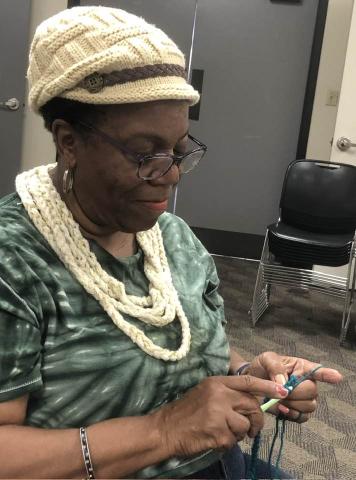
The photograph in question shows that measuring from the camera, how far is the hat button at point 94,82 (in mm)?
833

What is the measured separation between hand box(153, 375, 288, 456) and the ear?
1.40 feet

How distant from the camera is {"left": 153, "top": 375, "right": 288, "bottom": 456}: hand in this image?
842 mm

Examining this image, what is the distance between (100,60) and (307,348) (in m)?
2.57

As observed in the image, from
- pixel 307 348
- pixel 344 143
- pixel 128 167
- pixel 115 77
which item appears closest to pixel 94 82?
pixel 115 77

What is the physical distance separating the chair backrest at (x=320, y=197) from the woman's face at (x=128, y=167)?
105 inches

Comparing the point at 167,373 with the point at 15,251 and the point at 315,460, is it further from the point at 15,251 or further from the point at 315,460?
the point at 315,460

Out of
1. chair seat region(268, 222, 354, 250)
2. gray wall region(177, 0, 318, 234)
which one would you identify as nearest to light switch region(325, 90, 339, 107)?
gray wall region(177, 0, 318, 234)

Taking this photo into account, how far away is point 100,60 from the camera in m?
0.82

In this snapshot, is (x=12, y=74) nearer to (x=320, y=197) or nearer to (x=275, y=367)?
(x=320, y=197)

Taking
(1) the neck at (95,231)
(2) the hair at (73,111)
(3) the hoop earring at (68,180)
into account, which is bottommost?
(1) the neck at (95,231)

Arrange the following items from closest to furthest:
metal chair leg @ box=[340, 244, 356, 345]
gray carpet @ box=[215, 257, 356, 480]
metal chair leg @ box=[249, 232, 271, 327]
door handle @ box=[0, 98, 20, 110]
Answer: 1. gray carpet @ box=[215, 257, 356, 480]
2. metal chair leg @ box=[340, 244, 356, 345]
3. metal chair leg @ box=[249, 232, 271, 327]
4. door handle @ box=[0, 98, 20, 110]

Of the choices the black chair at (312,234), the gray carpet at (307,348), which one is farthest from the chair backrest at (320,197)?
the gray carpet at (307,348)

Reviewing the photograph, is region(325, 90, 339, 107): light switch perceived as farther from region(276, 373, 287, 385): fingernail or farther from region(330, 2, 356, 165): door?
region(276, 373, 287, 385): fingernail

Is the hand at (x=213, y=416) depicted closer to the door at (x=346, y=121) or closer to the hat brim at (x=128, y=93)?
the hat brim at (x=128, y=93)
